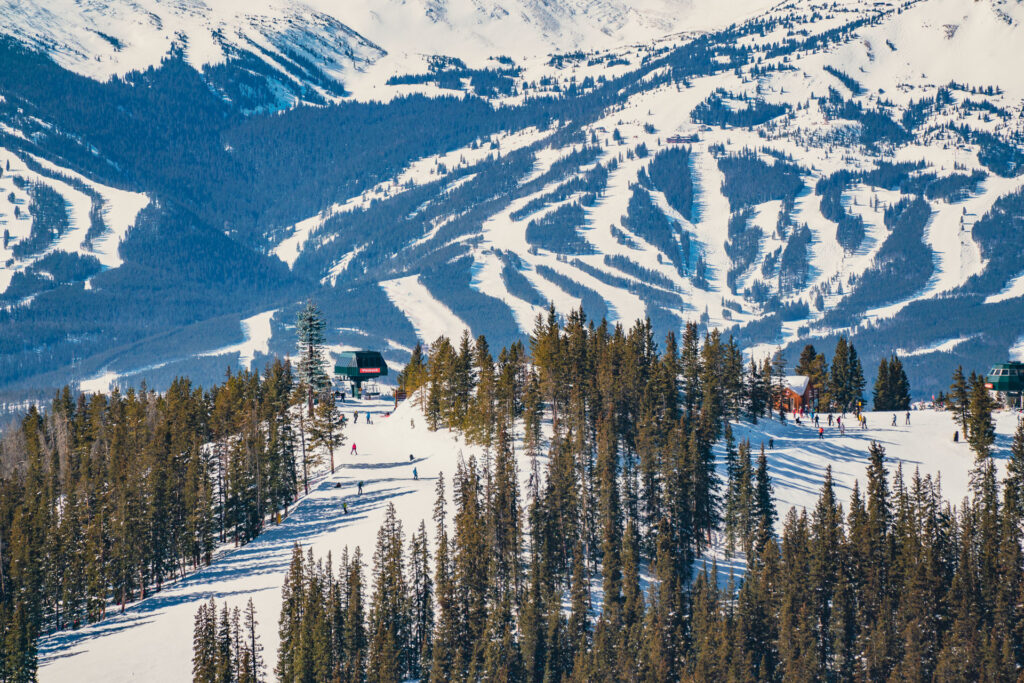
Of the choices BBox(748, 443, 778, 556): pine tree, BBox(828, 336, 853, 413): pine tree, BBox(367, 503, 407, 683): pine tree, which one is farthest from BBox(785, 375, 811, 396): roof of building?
BBox(367, 503, 407, 683): pine tree

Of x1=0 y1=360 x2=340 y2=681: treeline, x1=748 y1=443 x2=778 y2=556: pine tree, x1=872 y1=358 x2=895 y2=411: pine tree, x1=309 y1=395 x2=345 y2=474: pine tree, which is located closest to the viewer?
x1=748 y1=443 x2=778 y2=556: pine tree

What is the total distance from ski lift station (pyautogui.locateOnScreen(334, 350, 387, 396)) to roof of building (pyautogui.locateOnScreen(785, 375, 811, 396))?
53344 mm

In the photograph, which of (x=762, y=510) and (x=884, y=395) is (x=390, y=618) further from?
(x=884, y=395)

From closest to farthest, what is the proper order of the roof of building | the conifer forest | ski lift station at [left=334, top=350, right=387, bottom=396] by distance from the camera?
the conifer forest < the roof of building < ski lift station at [left=334, top=350, right=387, bottom=396]

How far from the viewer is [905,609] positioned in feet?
354

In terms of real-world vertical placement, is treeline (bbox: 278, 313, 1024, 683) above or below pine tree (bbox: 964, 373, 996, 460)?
below

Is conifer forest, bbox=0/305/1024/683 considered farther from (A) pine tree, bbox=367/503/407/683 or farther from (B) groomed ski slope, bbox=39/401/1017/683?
(B) groomed ski slope, bbox=39/401/1017/683

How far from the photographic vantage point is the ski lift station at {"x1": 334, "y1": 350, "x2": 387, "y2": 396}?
17888 centimetres

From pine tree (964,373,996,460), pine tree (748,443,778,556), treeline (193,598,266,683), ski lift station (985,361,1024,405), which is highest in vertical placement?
ski lift station (985,361,1024,405)

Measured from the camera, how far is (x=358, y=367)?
178875 millimetres

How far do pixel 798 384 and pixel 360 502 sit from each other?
69.0 meters

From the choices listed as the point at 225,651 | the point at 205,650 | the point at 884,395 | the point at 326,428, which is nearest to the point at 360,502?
the point at 326,428

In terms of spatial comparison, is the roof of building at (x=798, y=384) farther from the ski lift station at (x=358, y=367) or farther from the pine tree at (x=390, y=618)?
the pine tree at (x=390, y=618)

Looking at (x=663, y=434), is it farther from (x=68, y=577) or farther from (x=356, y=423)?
(x=68, y=577)
